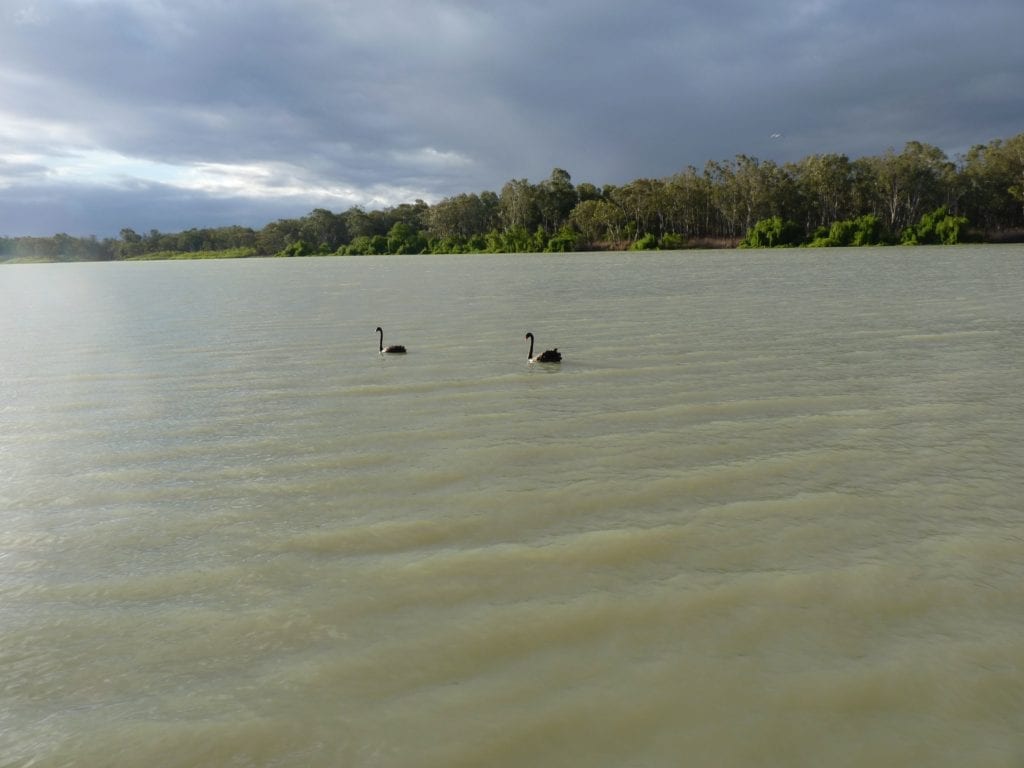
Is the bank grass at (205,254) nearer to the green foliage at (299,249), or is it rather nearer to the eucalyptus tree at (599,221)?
the green foliage at (299,249)

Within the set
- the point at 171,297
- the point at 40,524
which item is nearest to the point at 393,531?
the point at 40,524

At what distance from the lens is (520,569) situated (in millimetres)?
5336

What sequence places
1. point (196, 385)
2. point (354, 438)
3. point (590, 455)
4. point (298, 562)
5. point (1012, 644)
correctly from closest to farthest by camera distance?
point (1012, 644) → point (298, 562) → point (590, 455) → point (354, 438) → point (196, 385)

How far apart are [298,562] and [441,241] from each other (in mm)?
137332

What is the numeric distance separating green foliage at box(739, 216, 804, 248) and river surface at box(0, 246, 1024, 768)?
8399cm

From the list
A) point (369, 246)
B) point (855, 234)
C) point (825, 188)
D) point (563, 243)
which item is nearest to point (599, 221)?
point (563, 243)

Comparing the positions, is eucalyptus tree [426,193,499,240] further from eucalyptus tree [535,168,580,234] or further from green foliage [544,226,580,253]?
green foliage [544,226,580,253]

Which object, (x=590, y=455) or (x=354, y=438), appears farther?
(x=354, y=438)

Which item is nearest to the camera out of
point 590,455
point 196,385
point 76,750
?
point 76,750

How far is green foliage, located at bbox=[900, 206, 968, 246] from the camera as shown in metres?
79.5

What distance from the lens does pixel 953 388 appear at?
10844mm

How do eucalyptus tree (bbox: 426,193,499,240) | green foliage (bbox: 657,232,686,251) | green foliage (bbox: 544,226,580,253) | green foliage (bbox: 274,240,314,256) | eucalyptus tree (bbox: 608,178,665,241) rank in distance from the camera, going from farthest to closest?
green foliage (bbox: 274,240,314,256), eucalyptus tree (bbox: 426,193,499,240), green foliage (bbox: 544,226,580,253), eucalyptus tree (bbox: 608,178,665,241), green foliage (bbox: 657,232,686,251)

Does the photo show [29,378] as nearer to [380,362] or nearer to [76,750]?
[380,362]

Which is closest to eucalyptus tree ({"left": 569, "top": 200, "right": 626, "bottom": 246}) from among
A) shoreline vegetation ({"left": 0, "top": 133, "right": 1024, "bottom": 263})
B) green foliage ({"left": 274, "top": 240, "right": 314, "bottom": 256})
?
shoreline vegetation ({"left": 0, "top": 133, "right": 1024, "bottom": 263})
